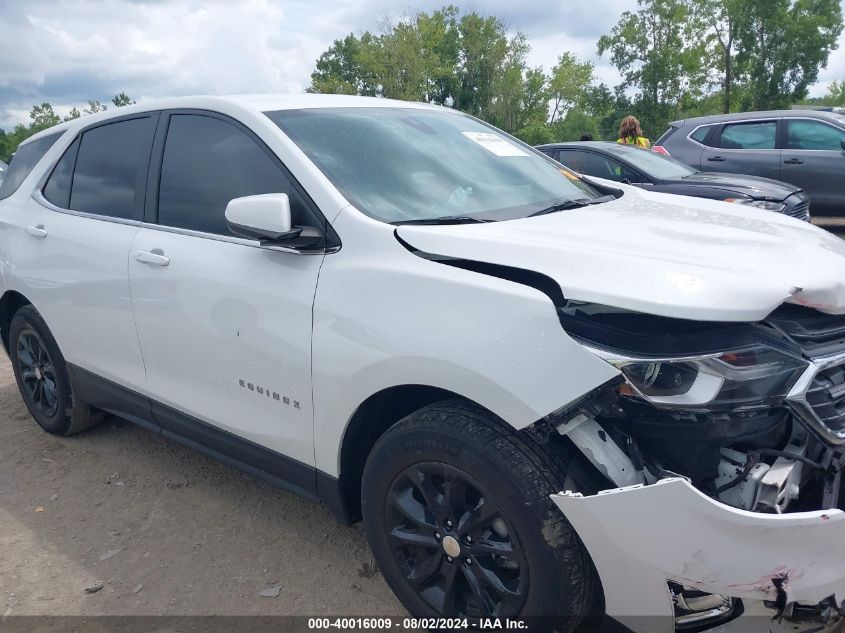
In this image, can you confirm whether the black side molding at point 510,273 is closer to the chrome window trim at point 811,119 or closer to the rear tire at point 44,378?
the rear tire at point 44,378

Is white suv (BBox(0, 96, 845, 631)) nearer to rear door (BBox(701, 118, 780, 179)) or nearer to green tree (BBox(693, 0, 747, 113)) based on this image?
rear door (BBox(701, 118, 780, 179))

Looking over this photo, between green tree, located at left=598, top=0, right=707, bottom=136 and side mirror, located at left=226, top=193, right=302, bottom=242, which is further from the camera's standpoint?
green tree, located at left=598, top=0, right=707, bottom=136

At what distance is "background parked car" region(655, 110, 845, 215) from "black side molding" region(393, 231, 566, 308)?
875cm

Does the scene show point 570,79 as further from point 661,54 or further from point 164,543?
point 164,543

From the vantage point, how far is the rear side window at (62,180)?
3727 millimetres

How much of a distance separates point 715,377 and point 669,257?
15.7 inches

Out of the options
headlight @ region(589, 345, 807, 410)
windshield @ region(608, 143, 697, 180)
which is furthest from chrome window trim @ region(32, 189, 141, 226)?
windshield @ region(608, 143, 697, 180)

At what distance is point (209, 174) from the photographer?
9.48 ft

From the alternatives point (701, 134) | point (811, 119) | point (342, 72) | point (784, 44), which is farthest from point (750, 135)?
point (342, 72)

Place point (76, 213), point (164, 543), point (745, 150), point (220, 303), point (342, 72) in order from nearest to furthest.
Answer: point (220, 303)
point (164, 543)
point (76, 213)
point (745, 150)
point (342, 72)

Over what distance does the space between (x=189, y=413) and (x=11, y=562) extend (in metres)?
1.00

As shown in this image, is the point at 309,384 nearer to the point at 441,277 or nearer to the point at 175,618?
the point at 441,277

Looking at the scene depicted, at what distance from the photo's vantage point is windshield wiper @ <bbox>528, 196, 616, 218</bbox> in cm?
265

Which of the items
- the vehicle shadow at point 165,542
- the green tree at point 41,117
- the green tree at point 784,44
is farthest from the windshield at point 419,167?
the green tree at point 41,117
